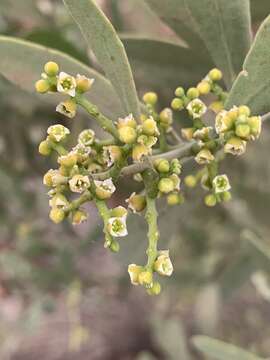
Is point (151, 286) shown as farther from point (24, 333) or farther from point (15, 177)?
point (24, 333)

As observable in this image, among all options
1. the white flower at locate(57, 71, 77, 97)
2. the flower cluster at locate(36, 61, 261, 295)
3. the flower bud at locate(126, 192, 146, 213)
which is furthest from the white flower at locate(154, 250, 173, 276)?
the white flower at locate(57, 71, 77, 97)

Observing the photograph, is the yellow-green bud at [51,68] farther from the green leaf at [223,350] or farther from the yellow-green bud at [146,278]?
the green leaf at [223,350]

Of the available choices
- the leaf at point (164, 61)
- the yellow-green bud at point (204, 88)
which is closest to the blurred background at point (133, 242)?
the leaf at point (164, 61)

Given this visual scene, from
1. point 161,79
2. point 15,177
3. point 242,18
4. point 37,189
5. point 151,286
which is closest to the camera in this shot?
point 151,286

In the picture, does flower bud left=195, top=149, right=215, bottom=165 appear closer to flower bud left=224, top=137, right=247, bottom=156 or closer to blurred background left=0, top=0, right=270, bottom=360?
flower bud left=224, top=137, right=247, bottom=156

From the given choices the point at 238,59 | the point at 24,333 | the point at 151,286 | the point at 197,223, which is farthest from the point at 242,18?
the point at 24,333

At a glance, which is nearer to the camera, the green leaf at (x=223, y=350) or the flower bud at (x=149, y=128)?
the flower bud at (x=149, y=128)
